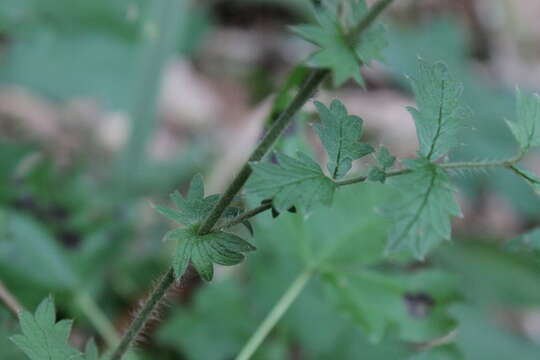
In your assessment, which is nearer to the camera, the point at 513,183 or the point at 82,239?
the point at 82,239

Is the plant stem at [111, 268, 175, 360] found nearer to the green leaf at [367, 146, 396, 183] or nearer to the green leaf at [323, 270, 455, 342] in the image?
the green leaf at [367, 146, 396, 183]

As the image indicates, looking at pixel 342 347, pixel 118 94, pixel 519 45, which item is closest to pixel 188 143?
pixel 118 94

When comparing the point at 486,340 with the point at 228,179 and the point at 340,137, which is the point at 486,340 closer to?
the point at 228,179

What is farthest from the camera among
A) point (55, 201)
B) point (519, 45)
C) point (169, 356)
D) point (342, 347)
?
point (519, 45)

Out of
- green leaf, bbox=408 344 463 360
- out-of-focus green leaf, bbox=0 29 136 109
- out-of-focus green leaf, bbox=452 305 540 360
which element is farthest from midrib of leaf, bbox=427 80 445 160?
out-of-focus green leaf, bbox=0 29 136 109

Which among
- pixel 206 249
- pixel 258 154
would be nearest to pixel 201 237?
pixel 206 249

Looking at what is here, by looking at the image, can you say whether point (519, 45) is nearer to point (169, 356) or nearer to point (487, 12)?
point (487, 12)
